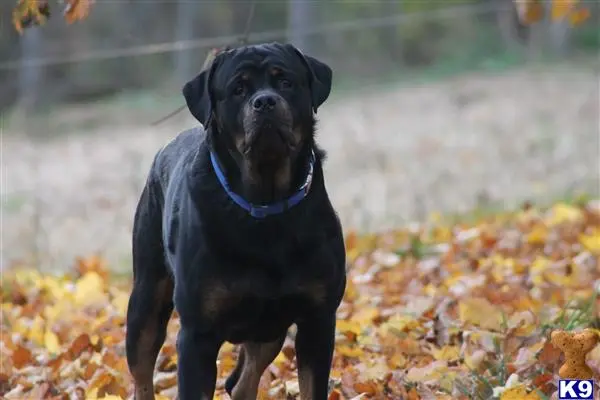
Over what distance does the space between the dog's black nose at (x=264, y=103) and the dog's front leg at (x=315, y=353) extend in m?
0.85

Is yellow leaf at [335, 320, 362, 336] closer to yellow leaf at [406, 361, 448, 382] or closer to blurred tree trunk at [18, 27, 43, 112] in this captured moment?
yellow leaf at [406, 361, 448, 382]

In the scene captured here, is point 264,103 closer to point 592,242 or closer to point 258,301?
point 258,301

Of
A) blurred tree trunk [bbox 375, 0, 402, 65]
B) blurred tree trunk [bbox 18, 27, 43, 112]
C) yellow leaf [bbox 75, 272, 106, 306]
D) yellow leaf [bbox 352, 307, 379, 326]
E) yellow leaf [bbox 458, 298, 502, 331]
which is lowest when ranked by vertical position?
blurred tree trunk [bbox 375, 0, 402, 65]

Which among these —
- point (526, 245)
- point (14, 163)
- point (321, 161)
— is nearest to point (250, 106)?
point (321, 161)

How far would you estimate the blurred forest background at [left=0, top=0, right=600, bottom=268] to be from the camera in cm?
1263

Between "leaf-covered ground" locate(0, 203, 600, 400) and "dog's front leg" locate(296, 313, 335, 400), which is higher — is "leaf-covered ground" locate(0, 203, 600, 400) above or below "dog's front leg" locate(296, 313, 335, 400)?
below

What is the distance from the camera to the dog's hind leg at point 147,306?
528 cm

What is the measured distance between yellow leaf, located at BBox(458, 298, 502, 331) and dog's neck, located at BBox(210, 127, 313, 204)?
5.90ft

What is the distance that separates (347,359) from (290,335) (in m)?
0.69

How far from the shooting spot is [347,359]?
19.4ft

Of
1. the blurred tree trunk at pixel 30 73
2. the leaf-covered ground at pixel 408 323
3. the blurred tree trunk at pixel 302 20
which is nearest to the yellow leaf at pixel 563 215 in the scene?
the leaf-covered ground at pixel 408 323

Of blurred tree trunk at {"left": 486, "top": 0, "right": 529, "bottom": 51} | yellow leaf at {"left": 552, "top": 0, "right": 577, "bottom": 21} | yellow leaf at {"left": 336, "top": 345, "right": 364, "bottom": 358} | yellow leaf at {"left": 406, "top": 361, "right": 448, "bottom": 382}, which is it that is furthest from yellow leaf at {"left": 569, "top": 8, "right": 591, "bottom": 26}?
→ blurred tree trunk at {"left": 486, "top": 0, "right": 529, "bottom": 51}

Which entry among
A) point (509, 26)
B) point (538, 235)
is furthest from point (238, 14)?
point (538, 235)

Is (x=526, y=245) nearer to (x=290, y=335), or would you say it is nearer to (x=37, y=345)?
(x=290, y=335)
